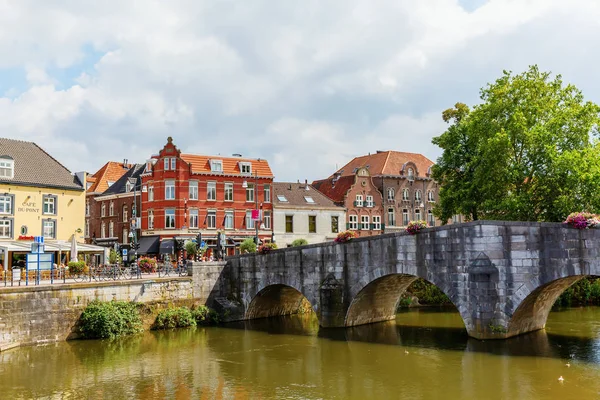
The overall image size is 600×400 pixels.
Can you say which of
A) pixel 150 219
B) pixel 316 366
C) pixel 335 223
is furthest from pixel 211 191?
pixel 316 366

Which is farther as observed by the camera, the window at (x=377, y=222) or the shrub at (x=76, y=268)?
the window at (x=377, y=222)

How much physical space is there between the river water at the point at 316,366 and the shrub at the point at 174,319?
1.23 m

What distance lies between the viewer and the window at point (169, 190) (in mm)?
47641

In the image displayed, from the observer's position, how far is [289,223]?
5356 centimetres

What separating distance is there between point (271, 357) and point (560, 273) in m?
12.1

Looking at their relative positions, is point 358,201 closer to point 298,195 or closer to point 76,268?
point 298,195

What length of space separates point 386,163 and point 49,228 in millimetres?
34207

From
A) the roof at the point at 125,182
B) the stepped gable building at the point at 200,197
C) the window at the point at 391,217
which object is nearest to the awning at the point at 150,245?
the stepped gable building at the point at 200,197

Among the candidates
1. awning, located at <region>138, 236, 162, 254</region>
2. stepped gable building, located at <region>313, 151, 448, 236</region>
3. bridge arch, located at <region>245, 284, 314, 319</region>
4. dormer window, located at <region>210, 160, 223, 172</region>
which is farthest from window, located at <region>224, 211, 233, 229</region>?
bridge arch, located at <region>245, 284, 314, 319</region>

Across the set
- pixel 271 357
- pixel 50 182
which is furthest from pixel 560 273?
pixel 50 182

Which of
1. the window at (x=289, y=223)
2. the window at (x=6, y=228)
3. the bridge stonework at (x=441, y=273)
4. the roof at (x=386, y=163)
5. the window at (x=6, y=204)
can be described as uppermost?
the roof at (x=386, y=163)

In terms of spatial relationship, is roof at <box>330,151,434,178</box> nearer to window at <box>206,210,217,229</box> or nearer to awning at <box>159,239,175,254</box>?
window at <box>206,210,217,229</box>

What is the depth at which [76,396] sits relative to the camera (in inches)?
731

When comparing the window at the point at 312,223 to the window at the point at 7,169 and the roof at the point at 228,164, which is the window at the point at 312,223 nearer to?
the roof at the point at 228,164
